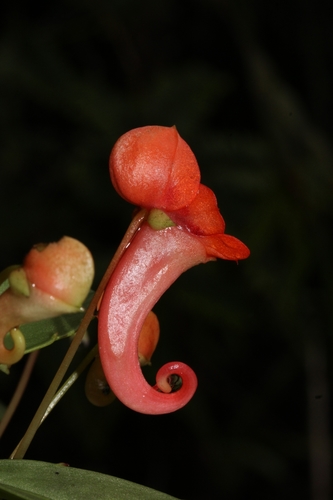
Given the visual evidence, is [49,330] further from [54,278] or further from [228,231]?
[228,231]

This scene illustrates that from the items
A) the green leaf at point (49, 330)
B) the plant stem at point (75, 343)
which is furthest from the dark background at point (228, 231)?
the plant stem at point (75, 343)

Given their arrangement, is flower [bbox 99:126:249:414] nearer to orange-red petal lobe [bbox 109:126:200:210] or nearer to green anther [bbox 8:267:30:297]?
orange-red petal lobe [bbox 109:126:200:210]

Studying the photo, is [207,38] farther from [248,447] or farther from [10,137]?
[248,447]

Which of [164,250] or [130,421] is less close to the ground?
[164,250]

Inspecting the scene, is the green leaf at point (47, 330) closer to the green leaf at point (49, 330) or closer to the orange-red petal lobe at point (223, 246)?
the green leaf at point (49, 330)

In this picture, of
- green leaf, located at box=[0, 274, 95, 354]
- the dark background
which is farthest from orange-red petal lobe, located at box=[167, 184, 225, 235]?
the dark background

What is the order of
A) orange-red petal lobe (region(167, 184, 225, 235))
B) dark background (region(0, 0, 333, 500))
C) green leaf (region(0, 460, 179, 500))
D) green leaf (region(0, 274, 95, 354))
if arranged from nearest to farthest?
green leaf (region(0, 460, 179, 500))
orange-red petal lobe (region(167, 184, 225, 235))
green leaf (region(0, 274, 95, 354))
dark background (region(0, 0, 333, 500))

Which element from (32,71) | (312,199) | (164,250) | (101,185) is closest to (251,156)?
(312,199)
